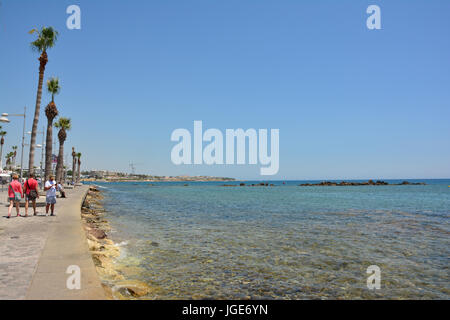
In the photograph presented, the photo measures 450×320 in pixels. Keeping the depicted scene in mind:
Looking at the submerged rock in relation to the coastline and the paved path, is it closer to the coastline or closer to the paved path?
the coastline

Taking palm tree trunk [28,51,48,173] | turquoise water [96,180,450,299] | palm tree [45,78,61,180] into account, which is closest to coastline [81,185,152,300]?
turquoise water [96,180,450,299]

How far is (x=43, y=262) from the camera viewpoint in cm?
625

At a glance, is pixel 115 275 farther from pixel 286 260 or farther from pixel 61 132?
pixel 61 132

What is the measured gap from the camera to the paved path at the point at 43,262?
4.66 meters

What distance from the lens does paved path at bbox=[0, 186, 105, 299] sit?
466cm

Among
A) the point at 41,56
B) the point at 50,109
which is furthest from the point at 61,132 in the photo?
the point at 41,56

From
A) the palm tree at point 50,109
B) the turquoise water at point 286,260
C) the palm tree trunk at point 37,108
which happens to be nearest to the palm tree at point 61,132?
the palm tree at point 50,109

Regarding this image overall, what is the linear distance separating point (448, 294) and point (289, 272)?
11.8ft

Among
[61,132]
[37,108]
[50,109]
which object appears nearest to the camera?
[37,108]

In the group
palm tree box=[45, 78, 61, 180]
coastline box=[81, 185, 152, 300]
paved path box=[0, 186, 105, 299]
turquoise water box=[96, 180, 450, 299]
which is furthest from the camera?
palm tree box=[45, 78, 61, 180]

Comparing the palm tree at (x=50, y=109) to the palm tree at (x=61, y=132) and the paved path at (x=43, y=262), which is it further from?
the paved path at (x=43, y=262)
